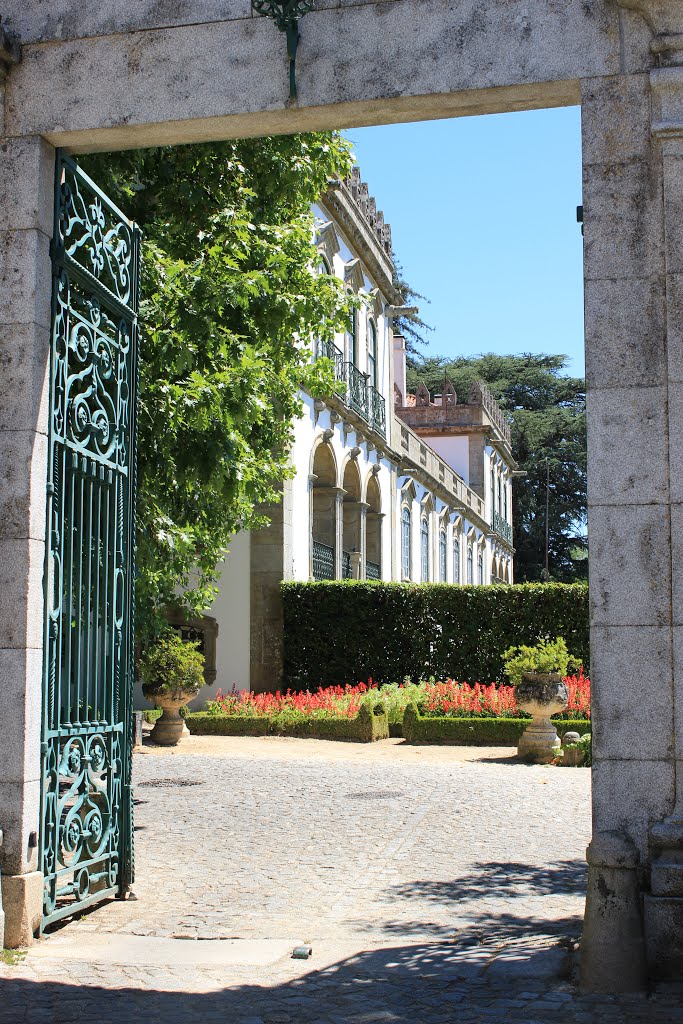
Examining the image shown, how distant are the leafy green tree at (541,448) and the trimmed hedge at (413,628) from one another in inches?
1371

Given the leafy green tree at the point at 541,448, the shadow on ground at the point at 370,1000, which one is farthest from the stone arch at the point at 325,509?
the leafy green tree at the point at 541,448

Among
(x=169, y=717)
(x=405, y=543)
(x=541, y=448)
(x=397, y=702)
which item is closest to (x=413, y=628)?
(x=397, y=702)

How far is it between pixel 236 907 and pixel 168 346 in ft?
15.8

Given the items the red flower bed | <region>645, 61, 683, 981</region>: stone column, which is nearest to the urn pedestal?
the red flower bed

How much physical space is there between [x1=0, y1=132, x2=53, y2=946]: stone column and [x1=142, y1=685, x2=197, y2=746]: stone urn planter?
36.0ft

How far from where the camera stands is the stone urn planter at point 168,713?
55.3 ft

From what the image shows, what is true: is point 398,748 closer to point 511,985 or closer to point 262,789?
point 262,789

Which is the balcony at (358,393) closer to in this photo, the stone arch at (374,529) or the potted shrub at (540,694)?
the stone arch at (374,529)

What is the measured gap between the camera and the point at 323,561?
81.6 feet

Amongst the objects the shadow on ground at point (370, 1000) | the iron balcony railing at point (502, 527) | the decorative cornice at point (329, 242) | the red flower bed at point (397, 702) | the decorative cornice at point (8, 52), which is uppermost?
the decorative cornice at point (329, 242)

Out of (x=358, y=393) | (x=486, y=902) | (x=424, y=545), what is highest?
(x=358, y=393)

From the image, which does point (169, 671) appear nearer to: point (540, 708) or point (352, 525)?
point (540, 708)

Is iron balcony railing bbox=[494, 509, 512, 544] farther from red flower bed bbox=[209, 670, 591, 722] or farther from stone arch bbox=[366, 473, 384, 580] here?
red flower bed bbox=[209, 670, 591, 722]

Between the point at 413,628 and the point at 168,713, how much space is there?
20.5 feet
